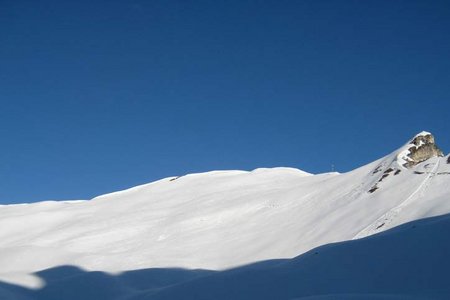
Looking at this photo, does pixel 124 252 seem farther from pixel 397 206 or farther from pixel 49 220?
pixel 397 206

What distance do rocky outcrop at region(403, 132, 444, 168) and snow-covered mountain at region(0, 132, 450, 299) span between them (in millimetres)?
70

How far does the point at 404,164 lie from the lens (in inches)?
1277

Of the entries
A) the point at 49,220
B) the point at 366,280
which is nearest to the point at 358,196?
the point at 366,280

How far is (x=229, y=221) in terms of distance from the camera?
3450 cm

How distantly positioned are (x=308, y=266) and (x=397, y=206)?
41.3ft

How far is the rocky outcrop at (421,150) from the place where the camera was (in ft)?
108

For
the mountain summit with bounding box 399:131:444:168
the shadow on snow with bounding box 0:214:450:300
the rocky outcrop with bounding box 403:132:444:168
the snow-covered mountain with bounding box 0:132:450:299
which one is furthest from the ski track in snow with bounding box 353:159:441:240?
the shadow on snow with bounding box 0:214:450:300

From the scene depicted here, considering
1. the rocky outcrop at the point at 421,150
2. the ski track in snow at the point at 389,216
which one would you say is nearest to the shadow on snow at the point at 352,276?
the ski track in snow at the point at 389,216

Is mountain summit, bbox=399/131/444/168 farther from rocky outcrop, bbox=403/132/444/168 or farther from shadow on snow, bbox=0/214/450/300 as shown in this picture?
shadow on snow, bbox=0/214/450/300

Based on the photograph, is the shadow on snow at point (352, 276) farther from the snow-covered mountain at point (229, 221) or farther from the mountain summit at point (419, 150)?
the mountain summit at point (419, 150)

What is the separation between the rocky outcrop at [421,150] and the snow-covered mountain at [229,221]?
0.07m

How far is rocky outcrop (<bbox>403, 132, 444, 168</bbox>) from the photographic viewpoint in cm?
3303

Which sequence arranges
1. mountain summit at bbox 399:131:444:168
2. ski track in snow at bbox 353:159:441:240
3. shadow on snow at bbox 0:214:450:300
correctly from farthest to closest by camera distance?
mountain summit at bbox 399:131:444:168 → ski track in snow at bbox 353:159:441:240 → shadow on snow at bbox 0:214:450:300

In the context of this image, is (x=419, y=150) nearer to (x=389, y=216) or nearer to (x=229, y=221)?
(x=389, y=216)
